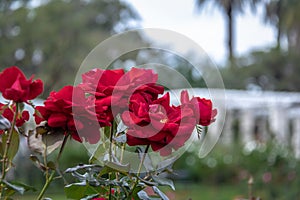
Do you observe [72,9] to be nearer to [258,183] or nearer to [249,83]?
[249,83]

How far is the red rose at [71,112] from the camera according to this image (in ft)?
2.62

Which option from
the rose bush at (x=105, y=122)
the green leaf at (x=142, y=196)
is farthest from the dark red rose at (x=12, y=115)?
the green leaf at (x=142, y=196)

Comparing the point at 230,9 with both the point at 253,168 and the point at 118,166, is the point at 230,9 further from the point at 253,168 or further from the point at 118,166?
the point at 118,166

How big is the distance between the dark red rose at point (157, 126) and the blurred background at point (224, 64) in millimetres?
993

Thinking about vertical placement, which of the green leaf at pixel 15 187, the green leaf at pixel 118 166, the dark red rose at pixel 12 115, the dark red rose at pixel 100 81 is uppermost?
the dark red rose at pixel 100 81

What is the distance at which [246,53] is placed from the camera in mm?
19375

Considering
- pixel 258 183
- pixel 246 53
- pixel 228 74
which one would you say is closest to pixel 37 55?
Result: pixel 228 74

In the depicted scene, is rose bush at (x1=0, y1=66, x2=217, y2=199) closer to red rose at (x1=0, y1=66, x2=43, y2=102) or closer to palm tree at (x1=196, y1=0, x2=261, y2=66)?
red rose at (x1=0, y1=66, x2=43, y2=102)

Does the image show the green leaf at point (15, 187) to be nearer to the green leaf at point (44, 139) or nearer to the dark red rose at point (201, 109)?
the green leaf at point (44, 139)

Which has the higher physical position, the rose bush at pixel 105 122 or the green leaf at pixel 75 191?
the rose bush at pixel 105 122

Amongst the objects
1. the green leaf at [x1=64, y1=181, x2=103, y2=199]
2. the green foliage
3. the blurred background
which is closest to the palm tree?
the blurred background

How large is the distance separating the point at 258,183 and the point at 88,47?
943cm

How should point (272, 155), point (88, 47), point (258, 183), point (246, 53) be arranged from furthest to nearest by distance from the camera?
point (246, 53) → point (88, 47) → point (272, 155) → point (258, 183)

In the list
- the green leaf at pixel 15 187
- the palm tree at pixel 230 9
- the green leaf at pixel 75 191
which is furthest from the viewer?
the palm tree at pixel 230 9
